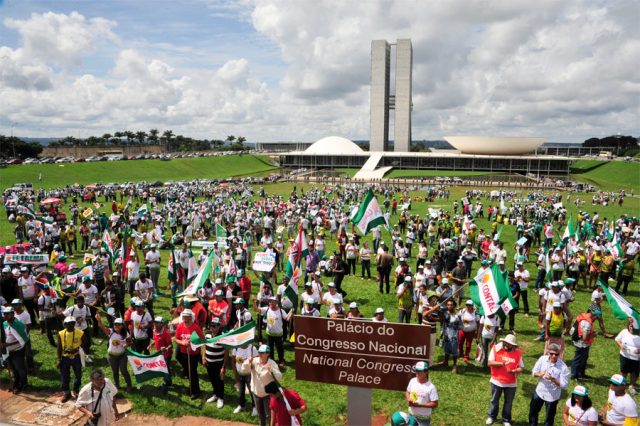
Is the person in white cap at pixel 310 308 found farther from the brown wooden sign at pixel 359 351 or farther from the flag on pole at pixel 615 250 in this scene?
the flag on pole at pixel 615 250

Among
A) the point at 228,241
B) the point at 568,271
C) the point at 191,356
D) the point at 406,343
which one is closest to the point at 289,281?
the point at 191,356

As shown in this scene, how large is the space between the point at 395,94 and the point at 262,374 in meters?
114

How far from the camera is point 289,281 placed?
9633 mm

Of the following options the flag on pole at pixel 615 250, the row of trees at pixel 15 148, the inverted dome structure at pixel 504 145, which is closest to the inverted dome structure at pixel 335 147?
the inverted dome structure at pixel 504 145

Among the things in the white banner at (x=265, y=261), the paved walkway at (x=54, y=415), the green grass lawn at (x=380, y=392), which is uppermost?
the white banner at (x=265, y=261)

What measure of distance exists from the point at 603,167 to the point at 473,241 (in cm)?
7222

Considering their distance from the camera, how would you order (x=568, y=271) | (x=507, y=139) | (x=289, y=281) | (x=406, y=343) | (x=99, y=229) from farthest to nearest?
(x=507, y=139), (x=99, y=229), (x=568, y=271), (x=289, y=281), (x=406, y=343)

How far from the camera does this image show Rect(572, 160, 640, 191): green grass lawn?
62391 millimetres

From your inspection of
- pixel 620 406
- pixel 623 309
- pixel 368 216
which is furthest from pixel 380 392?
pixel 368 216

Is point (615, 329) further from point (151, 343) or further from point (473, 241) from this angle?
point (151, 343)

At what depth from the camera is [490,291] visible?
8727 mm

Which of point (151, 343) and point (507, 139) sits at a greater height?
point (507, 139)

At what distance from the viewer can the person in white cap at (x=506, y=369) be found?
21.9 ft

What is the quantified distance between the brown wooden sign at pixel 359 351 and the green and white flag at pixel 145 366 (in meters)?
3.44
